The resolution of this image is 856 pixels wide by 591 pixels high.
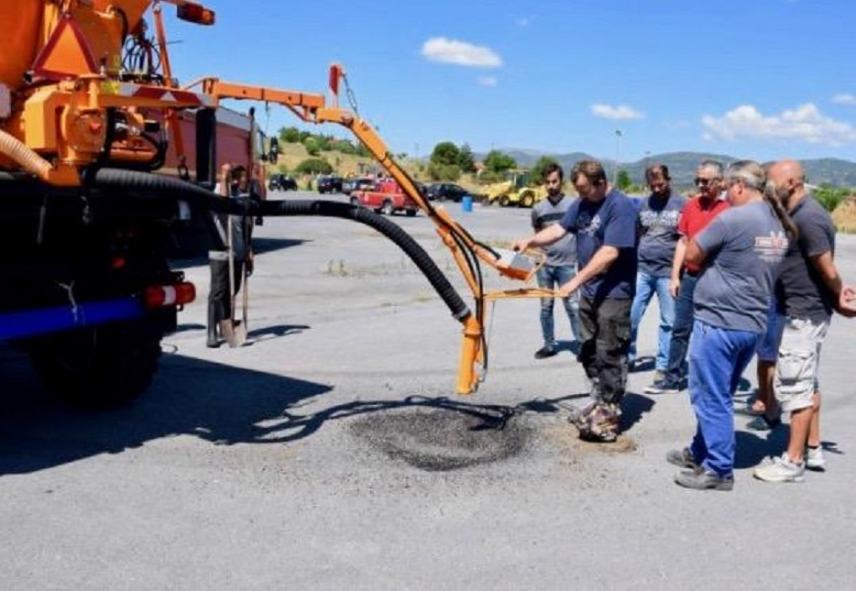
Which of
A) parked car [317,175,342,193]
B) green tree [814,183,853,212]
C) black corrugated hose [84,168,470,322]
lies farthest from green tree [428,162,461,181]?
black corrugated hose [84,168,470,322]

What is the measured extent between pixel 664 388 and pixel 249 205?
3964 millimetres

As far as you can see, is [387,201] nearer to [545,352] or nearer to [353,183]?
[353,183]

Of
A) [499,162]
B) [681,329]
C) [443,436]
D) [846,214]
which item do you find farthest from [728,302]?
[499,162]

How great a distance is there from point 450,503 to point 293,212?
203 centimetres

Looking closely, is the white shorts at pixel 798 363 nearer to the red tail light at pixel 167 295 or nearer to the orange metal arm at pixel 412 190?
the orange metal arm at pixel 412 190

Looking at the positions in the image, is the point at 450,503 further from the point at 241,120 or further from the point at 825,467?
the point at 241,120

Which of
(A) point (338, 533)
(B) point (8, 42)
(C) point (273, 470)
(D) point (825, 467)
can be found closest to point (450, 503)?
(A) point (338, 533)

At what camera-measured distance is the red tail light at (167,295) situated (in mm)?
5766

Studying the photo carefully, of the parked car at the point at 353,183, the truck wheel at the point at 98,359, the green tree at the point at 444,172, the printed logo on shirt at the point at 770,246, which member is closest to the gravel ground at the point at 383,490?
the truck wheel at the point at 98,359

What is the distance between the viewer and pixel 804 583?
389cm

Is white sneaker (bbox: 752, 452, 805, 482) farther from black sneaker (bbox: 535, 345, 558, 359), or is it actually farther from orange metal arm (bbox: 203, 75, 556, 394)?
black sneaker (bbox: 535, 345, 558, 359)

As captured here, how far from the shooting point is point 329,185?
5947cm

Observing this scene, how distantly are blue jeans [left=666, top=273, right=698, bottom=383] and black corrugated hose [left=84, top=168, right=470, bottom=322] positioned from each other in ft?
8.28

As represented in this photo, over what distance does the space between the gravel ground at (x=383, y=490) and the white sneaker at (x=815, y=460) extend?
117 mm
